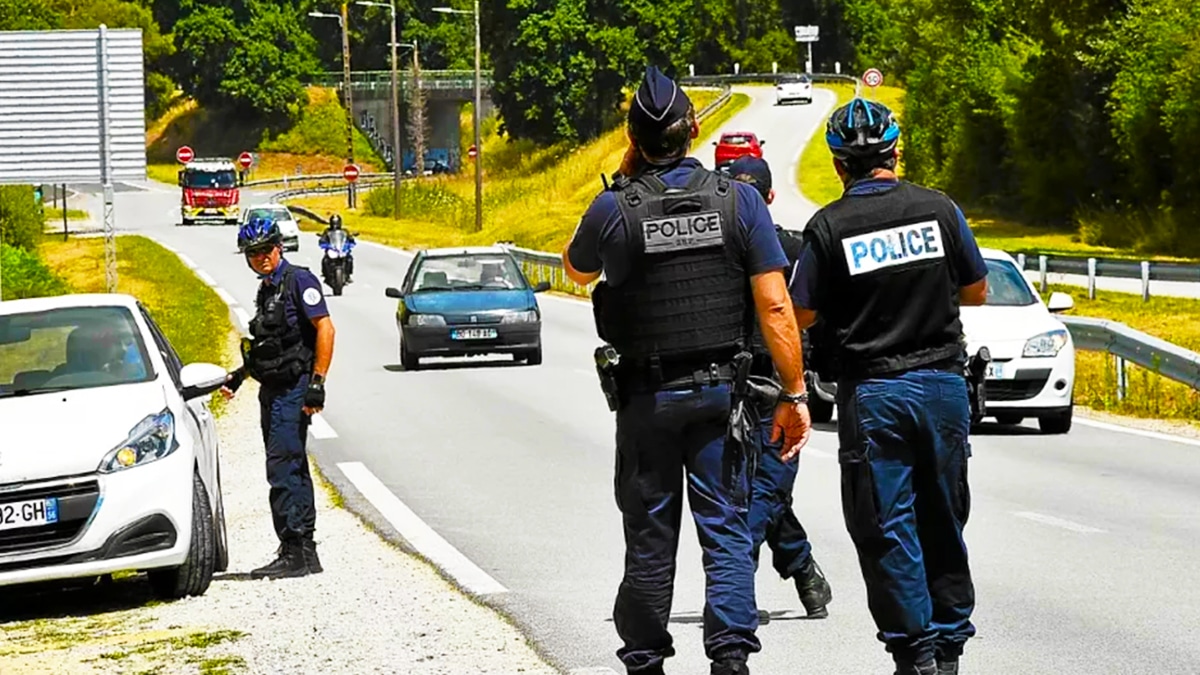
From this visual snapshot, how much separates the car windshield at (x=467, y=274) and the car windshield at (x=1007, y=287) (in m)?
8.72

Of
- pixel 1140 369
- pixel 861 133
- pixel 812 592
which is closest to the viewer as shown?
pixel 861 133

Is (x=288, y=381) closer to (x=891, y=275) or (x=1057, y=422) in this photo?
(x=891, y=275)

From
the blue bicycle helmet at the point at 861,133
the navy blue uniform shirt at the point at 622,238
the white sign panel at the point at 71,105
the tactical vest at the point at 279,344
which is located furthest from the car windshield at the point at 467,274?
the navy blue uniform shirt at the point at 622,238

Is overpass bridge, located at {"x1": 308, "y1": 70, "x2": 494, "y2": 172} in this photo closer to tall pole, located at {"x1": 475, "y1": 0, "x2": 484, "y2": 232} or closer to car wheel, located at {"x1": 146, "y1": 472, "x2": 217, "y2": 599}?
tall pole, located at {"x1": 475, "y1": 0, "x2": 484, "y2": 232}

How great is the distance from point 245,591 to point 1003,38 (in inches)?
2425

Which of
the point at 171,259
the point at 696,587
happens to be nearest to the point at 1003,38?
the point at 171,259

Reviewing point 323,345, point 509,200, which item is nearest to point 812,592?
point 323,345

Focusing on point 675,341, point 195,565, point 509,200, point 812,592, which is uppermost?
point 675,341

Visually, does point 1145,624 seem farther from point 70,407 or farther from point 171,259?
point 171,259

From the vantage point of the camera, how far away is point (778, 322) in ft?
20.8

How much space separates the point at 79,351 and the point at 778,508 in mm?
4145

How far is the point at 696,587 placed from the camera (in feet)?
31.2

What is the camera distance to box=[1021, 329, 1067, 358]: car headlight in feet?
55.5

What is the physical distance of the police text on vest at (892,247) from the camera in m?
6.39
